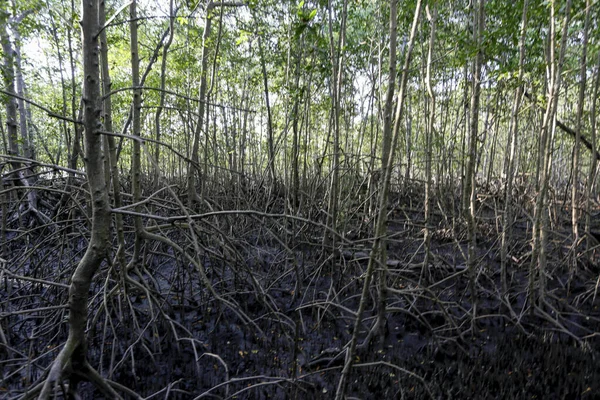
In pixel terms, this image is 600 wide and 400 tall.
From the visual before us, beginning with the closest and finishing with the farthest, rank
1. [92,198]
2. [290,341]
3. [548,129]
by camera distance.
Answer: [92,198] < [290,341] < [548,129]

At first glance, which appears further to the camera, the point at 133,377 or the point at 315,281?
the point at 315,281

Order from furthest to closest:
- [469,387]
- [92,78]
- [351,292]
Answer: [351,292] < [469,387] < [92,78]

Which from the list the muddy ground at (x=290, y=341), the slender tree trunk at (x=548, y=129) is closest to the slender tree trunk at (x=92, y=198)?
the muddy ground at (x=290, y=341)

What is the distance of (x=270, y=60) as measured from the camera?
16.7ft

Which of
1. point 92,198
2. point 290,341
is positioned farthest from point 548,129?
point 92,198

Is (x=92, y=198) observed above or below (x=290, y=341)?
above

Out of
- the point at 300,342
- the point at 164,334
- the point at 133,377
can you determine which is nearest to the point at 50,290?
the point at 164,334

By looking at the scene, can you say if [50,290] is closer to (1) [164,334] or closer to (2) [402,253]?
(1) [164,334]

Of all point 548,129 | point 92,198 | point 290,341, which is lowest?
point 290,341

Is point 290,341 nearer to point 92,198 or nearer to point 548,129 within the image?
point 92,198

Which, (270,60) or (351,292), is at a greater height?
(270,60)

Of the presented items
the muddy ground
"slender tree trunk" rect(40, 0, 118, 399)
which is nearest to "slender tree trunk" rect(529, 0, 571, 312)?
the muddy ground

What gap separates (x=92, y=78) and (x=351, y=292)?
3069 mm

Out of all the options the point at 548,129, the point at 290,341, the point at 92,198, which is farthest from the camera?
the point at 548,129
